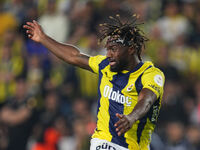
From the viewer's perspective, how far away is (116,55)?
20.3 feet

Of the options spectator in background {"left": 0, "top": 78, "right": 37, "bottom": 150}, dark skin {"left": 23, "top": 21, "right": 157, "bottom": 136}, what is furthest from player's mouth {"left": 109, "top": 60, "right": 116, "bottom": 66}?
spectator in background {"left": 0, "top": 78, "right": 37, "bottom": 150}

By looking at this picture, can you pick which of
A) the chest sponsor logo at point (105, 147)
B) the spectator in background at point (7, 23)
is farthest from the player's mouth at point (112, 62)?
the spectator in background at point (7, 23)

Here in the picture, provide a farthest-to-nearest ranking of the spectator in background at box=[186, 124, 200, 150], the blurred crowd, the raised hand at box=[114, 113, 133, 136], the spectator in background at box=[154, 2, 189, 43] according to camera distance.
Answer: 1. the spectator in background at box=[154, 2, 189, 43]
2. the blurred crowd
3. the spectator in background at box=[186, 124, 200, 150]
4. the raised hand at box=[114, 113, 133, 136]

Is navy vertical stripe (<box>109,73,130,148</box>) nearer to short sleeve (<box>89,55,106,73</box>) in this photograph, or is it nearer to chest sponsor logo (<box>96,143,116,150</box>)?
chest sponsor logo (<box>96,143,116,150</box>)

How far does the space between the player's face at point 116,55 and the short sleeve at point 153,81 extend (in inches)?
11.8

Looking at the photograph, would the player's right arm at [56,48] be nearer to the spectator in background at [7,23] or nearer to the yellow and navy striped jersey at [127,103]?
the yellow and navy striped jersey at [127,103]

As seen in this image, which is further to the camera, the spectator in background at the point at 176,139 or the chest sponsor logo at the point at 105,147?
the spectator in background at the point at 176,139

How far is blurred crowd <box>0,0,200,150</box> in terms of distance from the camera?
11.3 meters

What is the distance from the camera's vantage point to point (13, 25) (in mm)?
14094

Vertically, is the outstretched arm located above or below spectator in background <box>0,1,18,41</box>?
below

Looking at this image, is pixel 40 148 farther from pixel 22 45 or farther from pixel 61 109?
pixel 22 45

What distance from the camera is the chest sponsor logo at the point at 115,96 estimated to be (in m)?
6.20

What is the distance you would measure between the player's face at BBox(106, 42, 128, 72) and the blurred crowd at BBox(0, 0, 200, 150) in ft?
15.2

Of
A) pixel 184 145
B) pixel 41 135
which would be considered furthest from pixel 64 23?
pixel 184 145
